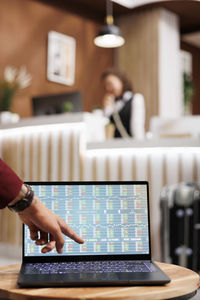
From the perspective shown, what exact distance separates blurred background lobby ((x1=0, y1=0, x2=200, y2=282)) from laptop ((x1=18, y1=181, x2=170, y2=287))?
1.51 metres

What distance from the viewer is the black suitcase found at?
8.50 feet

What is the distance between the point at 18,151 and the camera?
3434 mm

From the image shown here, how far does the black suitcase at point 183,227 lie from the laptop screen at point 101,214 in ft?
4.93

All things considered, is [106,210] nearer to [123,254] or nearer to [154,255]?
[123,254]

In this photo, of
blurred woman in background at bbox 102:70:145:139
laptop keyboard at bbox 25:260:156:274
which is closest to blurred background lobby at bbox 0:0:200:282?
blurred woman in background at bbox 102:70:145:139

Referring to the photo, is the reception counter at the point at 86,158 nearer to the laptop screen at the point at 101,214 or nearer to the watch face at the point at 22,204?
the laptop screen at the point at 101,214

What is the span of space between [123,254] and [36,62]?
4.53 meters

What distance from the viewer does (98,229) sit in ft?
3.72

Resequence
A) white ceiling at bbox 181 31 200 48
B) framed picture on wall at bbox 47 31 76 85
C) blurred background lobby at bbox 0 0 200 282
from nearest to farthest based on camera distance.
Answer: blurred background lobby at bbox 0 0 200 282 < framed picture on wall at bbox 47 31 76 85 < white ceiling at bbox 181 31 200 48

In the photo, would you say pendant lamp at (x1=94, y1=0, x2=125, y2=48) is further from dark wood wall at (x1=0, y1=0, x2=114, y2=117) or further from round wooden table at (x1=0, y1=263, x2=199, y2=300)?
round wooden table at (x1=0, y1=263, x2=199, y2=300)

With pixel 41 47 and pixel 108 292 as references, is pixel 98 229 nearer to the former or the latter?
pixel 108 292

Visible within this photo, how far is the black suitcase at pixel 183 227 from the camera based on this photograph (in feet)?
8.50

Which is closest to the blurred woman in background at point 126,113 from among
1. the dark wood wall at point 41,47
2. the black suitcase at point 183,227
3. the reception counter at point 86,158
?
the reception counter at point 86,158

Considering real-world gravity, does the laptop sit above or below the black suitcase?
above
